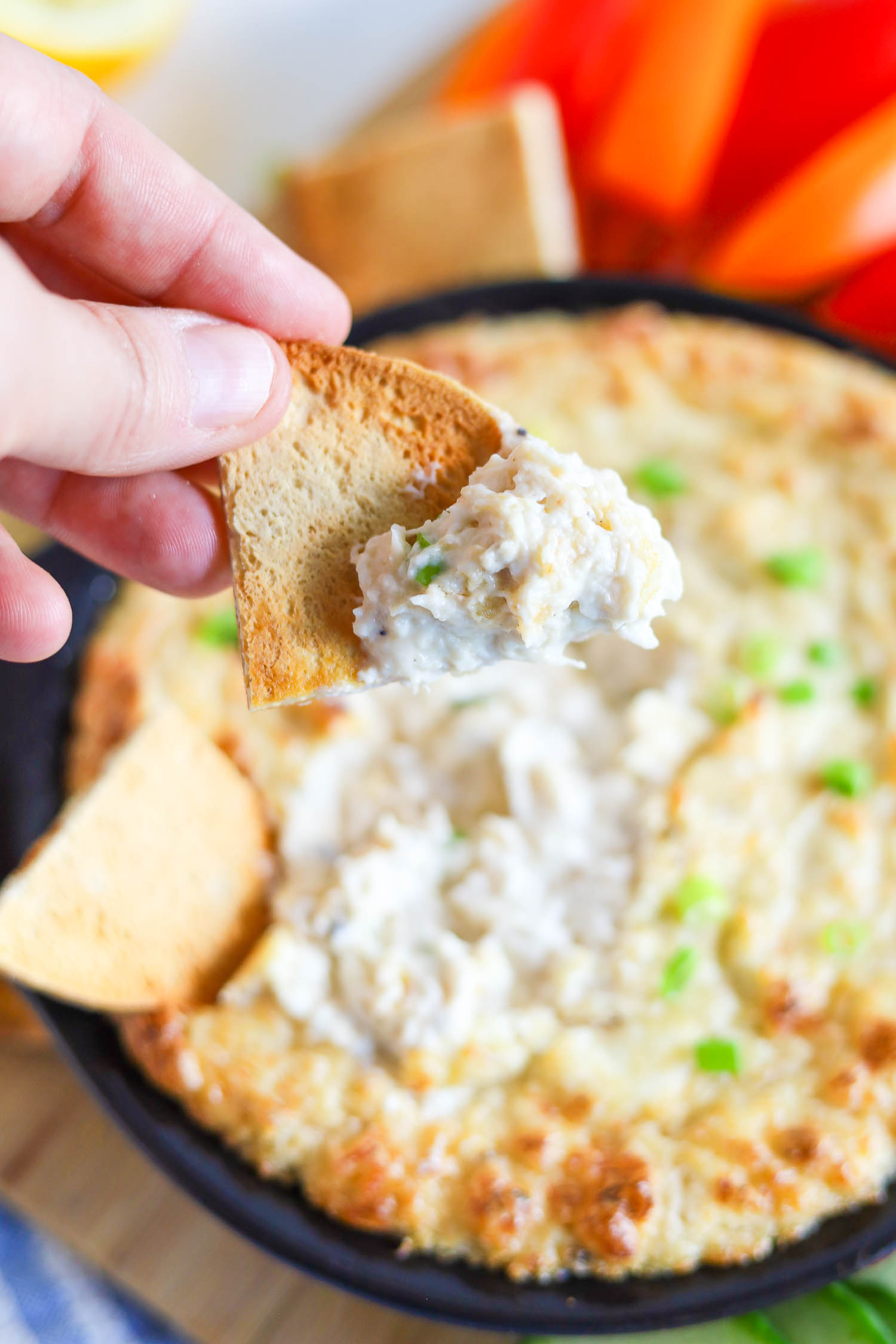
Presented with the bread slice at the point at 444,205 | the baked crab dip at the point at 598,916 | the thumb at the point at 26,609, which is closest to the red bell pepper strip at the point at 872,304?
the baked crab dip at the point at 598,916

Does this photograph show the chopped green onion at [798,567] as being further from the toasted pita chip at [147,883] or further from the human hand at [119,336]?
the toasted pita chip at [147,883]

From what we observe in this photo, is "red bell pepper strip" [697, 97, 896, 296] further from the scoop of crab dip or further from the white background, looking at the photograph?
the scoop of crab dip

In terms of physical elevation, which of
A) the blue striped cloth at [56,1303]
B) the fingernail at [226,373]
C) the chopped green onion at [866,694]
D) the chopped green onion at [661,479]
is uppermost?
the fingernail at [226,373]

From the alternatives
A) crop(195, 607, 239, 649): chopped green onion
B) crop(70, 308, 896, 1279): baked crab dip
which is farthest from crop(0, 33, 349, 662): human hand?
crop(70, 308, 896, 1279): baked crab dip

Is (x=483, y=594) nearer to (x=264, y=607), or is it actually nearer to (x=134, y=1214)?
(x=264, y=607)

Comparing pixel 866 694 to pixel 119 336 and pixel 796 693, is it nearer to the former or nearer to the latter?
pixel 796 693

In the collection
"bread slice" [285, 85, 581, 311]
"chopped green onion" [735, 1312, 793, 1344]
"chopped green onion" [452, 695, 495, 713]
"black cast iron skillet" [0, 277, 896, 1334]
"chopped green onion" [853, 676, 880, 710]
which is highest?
"bread slice" [285, 85, 581, 311]

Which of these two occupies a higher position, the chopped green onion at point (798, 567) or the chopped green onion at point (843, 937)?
the chopped green onion at point (798, 567)
